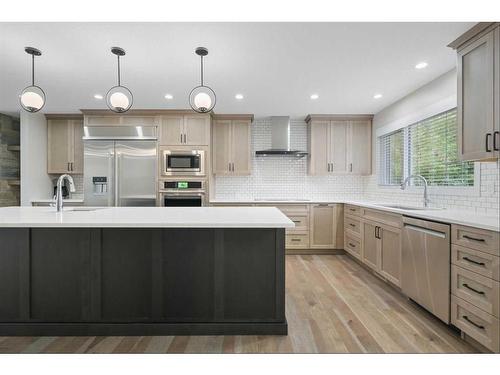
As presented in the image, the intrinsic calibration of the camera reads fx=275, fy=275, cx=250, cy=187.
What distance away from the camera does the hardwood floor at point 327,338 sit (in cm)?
196

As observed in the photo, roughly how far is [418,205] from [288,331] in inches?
99.8

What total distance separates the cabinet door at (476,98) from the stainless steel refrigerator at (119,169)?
409 centimetres

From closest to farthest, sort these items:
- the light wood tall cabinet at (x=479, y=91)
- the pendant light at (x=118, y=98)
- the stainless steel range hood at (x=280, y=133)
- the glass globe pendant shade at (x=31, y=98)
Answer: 1. the light wood tall cabinet at (x=479, y=91)
2. the glass globe pendant shade at (x=31, y=98)
3. the pendant light at (x=118, y=98)
4. the stainless steel range hood at (x=280, y=133)

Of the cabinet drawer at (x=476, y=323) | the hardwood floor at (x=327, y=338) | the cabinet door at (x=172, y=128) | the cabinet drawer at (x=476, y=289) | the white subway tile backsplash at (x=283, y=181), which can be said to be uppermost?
the cabinet door at (x=172, y=128)

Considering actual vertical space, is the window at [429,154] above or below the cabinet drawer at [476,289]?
above

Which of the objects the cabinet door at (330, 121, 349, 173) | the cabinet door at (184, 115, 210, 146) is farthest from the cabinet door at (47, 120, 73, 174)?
the cabinet door at (330, 121, 349, 173)

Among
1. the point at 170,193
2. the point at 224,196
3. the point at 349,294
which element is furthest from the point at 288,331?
the point at 224,196

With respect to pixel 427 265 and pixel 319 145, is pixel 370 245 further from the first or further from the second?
pixel 319 145

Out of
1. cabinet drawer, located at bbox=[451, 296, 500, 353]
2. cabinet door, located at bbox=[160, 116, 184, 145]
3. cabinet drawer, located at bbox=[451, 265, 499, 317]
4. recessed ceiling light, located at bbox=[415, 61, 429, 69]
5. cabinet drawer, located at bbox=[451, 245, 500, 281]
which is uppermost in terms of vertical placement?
recessed ceiling light, located at bbox=[415, 61, 429, 69]

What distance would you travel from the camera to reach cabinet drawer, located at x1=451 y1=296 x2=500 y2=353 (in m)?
1.79

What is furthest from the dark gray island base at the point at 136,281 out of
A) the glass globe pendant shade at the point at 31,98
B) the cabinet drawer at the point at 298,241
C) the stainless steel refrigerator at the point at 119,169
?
the cabinet drawer at the point at 298,241

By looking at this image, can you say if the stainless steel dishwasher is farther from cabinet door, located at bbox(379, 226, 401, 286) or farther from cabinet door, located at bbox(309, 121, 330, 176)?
cabinet door, located at bbox(309, 121, 330, 176)

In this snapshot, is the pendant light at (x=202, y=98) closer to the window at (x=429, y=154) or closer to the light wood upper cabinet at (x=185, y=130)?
the light wood upper cabinet at (x=185, y=130)

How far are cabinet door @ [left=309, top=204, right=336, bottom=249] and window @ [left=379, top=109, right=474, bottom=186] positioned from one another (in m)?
1.08
